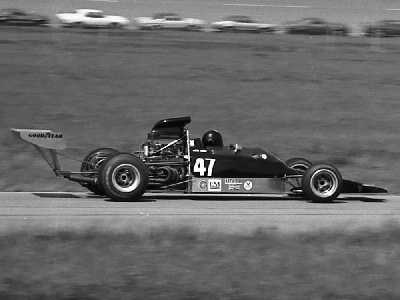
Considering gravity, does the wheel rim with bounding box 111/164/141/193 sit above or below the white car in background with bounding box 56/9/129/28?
below

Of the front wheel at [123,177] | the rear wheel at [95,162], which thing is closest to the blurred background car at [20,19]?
the rear wheel at [95,162]

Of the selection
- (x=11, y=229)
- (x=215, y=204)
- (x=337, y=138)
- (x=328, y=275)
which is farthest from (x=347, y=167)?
(x=328, y=275)

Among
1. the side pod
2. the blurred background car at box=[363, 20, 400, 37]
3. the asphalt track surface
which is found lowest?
the asphalt track surface

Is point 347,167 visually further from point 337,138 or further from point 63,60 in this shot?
point 63,60

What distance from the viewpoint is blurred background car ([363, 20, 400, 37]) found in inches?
1377

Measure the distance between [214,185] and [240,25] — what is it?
21291 mm

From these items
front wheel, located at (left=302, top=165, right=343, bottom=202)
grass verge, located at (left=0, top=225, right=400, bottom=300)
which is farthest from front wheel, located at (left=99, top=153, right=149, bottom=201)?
grass verge, located at (left=0, top=225, right=400, bottom=300)

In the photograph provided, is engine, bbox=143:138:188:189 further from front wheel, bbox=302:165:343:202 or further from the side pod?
the side pod

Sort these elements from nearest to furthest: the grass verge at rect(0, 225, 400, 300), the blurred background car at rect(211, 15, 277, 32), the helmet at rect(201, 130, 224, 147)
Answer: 1. the grass verge at rect(0, 225, 400, 300)
2. the helmet at rect(201, 130, 224, 147)
3. the blurred background car at rect(211, 15, 277, 32)

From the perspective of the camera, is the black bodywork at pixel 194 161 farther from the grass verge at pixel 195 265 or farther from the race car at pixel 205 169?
the grass verge at pixel 195 265

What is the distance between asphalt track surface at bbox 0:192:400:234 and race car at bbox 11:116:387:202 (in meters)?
0.22

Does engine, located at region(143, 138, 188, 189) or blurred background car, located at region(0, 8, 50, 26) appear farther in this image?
blurred background car, located at region(0, 8, 50, 26)

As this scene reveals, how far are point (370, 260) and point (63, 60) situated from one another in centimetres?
2030

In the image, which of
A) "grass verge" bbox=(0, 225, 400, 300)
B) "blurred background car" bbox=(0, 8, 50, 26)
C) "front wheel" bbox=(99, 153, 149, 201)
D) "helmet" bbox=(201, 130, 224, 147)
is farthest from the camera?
"blurred background car" bbox=(0, 8, 50, 26)
